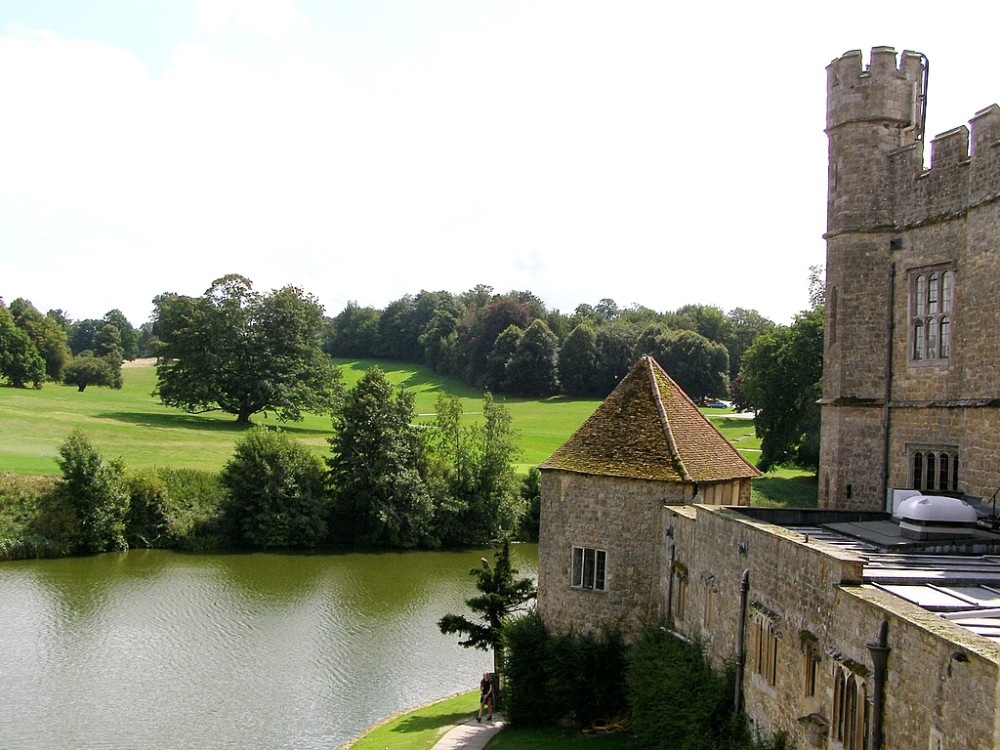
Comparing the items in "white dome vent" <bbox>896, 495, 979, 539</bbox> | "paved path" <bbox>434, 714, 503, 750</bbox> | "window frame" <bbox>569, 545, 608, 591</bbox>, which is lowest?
"paved path" <bbox>434, 714, 503, 750</bbox>

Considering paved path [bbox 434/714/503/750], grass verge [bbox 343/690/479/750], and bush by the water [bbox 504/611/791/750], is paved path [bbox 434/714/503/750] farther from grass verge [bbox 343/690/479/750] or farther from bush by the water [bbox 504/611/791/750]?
bush by the water [bbox 504/611/791/750]

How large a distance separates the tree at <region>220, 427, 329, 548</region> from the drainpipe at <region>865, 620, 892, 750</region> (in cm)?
3652

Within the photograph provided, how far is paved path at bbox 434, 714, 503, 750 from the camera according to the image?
18.0 meters

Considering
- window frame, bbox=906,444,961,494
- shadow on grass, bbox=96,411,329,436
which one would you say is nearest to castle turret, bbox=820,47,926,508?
window frame, bbox=906,444,961,494

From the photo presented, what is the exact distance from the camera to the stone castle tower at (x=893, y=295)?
15.6 m

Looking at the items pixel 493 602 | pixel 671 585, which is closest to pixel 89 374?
pixel 493 602

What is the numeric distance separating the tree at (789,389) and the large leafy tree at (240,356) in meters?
28.8

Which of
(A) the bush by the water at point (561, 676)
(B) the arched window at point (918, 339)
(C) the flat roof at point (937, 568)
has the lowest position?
(A) the bush by the water at point (561, 676)

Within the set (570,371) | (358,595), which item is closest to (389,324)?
(570,371)

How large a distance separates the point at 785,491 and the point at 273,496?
23.8 meters

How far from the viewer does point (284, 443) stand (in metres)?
45.4

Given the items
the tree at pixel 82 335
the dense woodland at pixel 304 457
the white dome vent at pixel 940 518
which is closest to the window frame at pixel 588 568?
the white dome vent at pixel 940 518

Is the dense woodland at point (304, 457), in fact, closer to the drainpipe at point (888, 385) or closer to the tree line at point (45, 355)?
the tree line at point (45, 355)

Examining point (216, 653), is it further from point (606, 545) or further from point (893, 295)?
point (893, 295)
